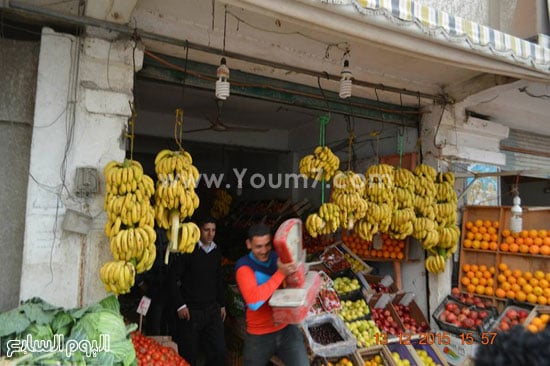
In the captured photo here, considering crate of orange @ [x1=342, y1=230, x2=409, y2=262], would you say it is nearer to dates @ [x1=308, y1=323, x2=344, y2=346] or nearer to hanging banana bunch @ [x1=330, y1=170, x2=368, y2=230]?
hanging banana bunch @ [x1=330, y1=170, x2=368, y2=230]

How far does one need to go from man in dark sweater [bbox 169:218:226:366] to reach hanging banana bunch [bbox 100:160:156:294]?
4.03 ft

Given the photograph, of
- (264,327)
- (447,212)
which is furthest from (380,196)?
(264,327)

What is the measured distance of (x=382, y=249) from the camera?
4.85 m

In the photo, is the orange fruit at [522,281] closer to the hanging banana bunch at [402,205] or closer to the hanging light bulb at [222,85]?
the hanging banana bunch at [402,205]

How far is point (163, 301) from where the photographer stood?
4.41 metres

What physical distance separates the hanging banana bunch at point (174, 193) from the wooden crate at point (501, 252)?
365 cm

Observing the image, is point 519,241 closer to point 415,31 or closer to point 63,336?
point 415,31

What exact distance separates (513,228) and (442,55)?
2.33 m

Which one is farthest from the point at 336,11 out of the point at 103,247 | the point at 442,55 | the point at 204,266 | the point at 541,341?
the point at 204,266

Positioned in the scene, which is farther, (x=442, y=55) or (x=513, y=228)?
(x=513, y=228)

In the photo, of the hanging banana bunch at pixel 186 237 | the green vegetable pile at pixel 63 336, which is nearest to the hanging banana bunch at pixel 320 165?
the hanging banana bunch at pixel 186 237

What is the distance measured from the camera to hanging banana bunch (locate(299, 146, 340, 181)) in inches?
152

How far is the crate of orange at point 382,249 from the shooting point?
4727 millimetres

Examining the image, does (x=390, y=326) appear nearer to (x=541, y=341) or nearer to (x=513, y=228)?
(x=513, y=228)
